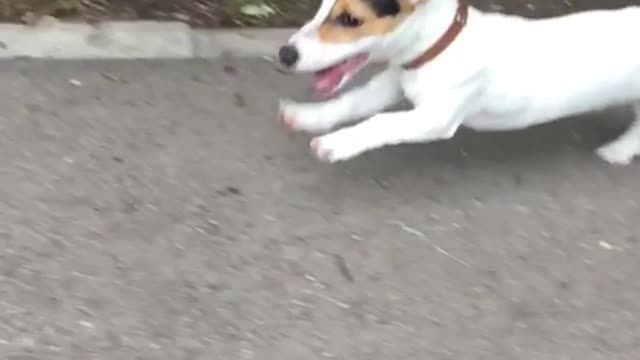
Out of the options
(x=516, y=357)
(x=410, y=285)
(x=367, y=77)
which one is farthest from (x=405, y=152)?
(x=516, y=357)

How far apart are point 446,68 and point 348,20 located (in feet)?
0.40

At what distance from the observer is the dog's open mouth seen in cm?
116

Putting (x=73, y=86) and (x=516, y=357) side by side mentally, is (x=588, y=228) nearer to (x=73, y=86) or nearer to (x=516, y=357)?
(x=516, y=357)

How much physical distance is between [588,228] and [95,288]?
535 mm

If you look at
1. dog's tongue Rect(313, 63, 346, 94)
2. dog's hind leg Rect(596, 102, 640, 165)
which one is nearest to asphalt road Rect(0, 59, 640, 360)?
dog's hind leg Rect(596, 102, 640, 165)

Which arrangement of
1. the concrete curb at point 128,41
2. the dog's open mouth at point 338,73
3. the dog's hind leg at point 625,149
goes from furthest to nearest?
the concrete curb at point 128,41 < the dog's hind leg at point 625,149 < the dog's open mouth at point 338,73

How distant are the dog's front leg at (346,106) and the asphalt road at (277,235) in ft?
0.18

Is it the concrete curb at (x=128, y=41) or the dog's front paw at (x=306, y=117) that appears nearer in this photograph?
the dog's front paw at (x=306, y=117)

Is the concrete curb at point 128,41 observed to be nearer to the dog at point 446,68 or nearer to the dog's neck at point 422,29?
the dog at point 446,68

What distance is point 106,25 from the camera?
150 centimetres

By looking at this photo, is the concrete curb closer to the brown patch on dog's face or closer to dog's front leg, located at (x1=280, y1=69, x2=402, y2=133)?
dog's front leg, located at (x1=280, y1=69, x2=402, y2=133)

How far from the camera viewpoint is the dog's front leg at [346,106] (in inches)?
49.7

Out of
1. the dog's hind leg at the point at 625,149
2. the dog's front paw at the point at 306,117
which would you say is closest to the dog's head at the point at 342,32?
the dog's front paw at the point at 306,117

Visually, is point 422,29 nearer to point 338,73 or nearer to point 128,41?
point 338,73
